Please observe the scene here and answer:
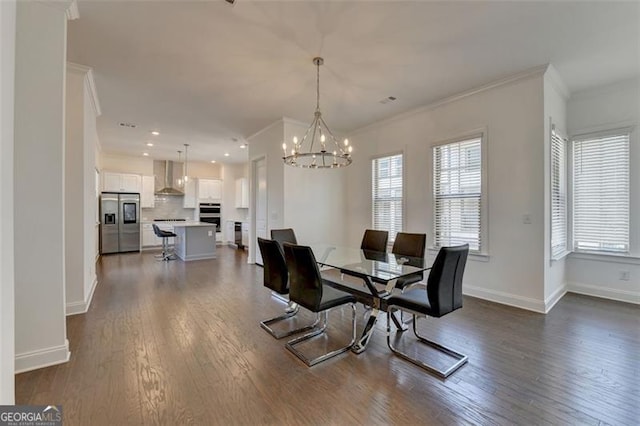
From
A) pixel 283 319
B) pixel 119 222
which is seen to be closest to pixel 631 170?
pixel 283 319

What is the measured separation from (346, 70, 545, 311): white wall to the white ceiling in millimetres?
305

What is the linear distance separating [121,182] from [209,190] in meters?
2.47

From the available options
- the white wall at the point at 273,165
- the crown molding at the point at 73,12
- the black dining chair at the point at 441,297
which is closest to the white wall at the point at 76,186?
the crown molding at the point at 73,12

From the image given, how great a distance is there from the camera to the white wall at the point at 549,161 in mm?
3420

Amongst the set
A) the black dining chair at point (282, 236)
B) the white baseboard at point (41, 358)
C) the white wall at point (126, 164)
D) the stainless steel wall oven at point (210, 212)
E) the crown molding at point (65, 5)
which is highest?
the crown molding at point (65, 5)

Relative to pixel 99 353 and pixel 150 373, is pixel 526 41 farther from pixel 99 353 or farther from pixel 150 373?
pixel 99 353

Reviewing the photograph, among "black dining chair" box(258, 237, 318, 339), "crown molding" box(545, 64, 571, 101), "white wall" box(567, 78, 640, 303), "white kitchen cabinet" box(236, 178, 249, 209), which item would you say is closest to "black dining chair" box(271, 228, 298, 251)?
"black dining chair" box(258, 237, 318, 339)

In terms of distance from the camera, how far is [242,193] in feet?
31.1

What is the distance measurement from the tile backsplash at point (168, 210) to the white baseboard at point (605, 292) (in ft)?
32.4

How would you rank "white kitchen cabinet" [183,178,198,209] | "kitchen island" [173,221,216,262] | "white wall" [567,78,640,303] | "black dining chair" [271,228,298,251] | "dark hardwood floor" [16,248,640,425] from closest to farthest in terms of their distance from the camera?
"dark hardwood floor" [16,248,640,425] < "white wall" [567,78,640,303] < "black dining chair" [271,228,298,251] < "kitchen island" [173,221,216,262] < "white kitchen cabinet" [183,178,198,209]

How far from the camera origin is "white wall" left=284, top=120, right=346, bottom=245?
531cm

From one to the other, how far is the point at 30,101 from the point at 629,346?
5531 millimetres

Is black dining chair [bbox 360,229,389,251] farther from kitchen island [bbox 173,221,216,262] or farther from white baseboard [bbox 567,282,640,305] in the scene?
kitchen island [bbox 173,221,216,262]

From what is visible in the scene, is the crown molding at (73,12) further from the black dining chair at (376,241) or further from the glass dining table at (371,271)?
the black dining chair at (376,241)
